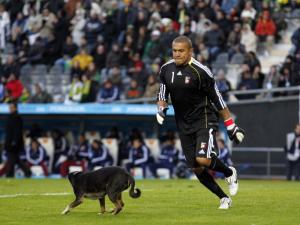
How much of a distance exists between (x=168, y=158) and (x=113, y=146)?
6.03 feet

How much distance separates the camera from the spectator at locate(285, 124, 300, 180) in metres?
26.8

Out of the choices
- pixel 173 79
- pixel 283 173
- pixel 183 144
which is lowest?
pixel 283 173

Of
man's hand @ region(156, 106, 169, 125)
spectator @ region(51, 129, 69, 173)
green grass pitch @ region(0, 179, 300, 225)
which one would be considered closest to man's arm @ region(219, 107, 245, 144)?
man's hand @ region(156, 106, 169, 125)

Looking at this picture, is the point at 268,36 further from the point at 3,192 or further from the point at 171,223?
the point at 171,223

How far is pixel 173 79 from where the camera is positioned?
13.5 metres

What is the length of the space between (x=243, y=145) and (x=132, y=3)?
25.4ft

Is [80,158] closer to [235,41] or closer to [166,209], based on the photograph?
[235,41]

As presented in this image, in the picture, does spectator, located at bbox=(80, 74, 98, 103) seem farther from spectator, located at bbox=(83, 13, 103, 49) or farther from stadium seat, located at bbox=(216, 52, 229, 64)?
stadium seat, located at bbox=(216, 52, 229, 64)

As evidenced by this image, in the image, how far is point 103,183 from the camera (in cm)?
1312

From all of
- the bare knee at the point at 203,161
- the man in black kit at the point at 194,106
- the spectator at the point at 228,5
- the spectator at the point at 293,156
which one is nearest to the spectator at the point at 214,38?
the spectator at the point at 228,5

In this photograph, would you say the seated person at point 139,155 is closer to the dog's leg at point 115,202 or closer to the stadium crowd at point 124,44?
the stadium crowd at point 124,44

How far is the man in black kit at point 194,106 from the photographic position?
13.4 m

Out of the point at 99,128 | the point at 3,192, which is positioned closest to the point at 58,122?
the point at 99,128

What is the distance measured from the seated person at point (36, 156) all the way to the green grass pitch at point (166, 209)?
11.1 meters
